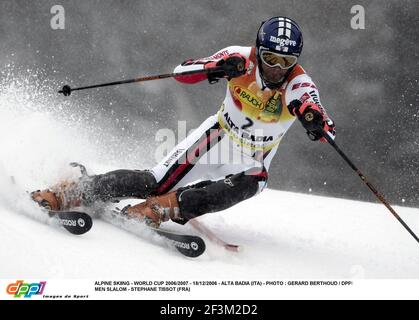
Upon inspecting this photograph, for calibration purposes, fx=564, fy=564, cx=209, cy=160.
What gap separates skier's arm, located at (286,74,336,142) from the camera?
14.2 feet

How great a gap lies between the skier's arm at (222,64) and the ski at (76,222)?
155 cm

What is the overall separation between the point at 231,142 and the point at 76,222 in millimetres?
1642

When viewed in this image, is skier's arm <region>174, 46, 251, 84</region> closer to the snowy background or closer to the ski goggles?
the ski goggles

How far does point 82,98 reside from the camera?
13.8 meters

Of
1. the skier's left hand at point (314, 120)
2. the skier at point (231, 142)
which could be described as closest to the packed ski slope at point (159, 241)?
the skier at point (231, 142)

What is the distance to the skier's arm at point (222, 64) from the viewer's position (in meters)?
4.66

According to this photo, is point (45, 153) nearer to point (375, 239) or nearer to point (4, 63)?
point (375, 239)

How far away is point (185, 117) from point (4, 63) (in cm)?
480

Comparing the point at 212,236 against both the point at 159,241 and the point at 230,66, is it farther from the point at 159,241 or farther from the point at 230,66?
the point at 230,66

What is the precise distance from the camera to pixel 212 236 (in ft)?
16.2

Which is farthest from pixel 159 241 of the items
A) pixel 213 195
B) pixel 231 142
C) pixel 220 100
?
pixel 220 100

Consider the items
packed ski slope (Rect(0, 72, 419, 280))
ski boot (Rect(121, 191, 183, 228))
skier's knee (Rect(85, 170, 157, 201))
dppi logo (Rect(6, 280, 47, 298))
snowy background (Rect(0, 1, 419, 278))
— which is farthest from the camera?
snowy background (Rect(0, 1, 419, 278))

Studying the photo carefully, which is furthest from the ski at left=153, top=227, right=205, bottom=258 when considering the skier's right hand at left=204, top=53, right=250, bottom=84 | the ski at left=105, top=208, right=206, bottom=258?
the skier's right hand at left=204, top=53, right=250, bottom=84
